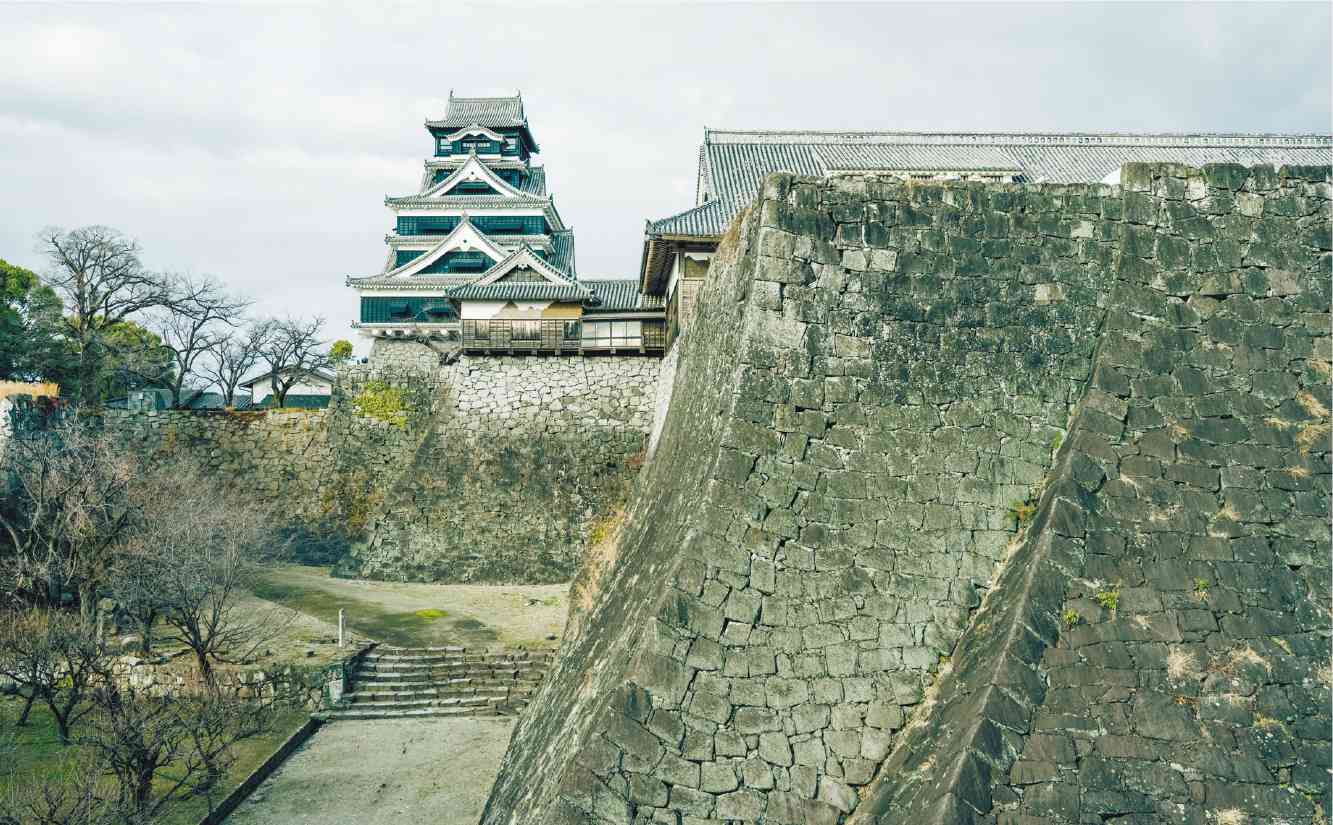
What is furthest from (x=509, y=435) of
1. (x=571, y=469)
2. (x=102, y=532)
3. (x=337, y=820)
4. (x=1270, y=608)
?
(x=1270, y=608)

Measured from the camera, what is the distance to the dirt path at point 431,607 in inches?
653

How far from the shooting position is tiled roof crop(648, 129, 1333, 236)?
2181 cm

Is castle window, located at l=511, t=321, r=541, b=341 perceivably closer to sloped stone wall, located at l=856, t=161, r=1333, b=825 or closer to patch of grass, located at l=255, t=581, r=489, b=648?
patch of grass, located at l=255, t=581, r=489, b=648

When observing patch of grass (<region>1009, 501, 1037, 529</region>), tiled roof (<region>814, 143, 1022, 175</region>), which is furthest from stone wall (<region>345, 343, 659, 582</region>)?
patch of grass (<region>1009, 501, 1037, 529</region>)

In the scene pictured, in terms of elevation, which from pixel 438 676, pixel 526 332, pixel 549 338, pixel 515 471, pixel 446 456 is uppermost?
pixel 526 332

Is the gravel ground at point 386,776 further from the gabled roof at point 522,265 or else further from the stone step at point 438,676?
the gabled roof at point 522,265

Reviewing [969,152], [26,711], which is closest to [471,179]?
[969,152]

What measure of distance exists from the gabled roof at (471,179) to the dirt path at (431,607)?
1834 centimetres

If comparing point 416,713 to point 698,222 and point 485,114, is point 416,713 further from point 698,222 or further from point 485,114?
point 485,114

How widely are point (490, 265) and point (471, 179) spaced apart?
501 centimetres

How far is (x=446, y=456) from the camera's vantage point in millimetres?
22281

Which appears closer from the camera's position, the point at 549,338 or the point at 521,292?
the point at 549,338

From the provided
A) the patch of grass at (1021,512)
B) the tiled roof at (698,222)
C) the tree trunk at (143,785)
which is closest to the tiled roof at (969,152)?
the tiled roof at (698,222)

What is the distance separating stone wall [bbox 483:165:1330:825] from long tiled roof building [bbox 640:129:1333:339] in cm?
1222
